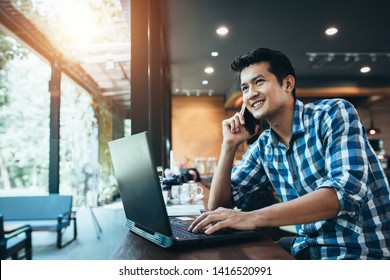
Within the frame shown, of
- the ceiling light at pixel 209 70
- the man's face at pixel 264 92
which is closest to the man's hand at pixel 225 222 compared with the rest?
the man's face at pixel 264 92

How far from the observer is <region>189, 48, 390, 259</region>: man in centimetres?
77

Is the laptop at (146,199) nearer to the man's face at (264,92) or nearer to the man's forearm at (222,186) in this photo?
the man's forearm at (222,186)

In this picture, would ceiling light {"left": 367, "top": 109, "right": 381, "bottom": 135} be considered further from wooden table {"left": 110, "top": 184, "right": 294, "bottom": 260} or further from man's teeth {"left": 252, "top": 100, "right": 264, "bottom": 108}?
wooden table {"left": 110, "top": 184, "right": 294, "bottom": 260}

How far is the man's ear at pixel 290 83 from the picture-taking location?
44.9 inches

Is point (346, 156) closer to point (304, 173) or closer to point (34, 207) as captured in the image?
point (304, 173)

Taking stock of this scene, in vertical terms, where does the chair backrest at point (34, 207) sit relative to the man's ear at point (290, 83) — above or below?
below

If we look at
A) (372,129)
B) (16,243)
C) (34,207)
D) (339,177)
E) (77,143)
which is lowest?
(16,243)

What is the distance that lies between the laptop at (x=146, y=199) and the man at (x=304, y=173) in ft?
0.13

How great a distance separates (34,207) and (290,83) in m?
1.11

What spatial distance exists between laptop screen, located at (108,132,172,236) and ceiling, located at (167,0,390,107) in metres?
2.84

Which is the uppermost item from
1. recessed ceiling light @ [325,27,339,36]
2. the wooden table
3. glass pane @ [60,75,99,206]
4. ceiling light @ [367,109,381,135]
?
recessed ceiling light @ [325,27,339,36]

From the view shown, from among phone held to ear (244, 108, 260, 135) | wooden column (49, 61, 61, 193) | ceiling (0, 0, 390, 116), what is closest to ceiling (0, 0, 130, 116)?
ceiling (0, 0, 390, 116)

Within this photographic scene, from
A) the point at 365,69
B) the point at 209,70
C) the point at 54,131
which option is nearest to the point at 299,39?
the point at 209,70

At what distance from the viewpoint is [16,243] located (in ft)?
3.59
